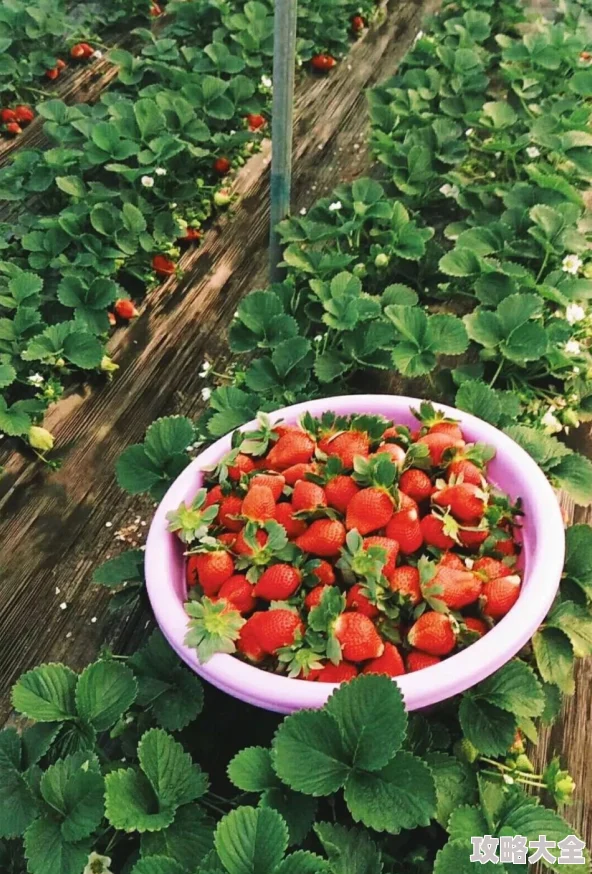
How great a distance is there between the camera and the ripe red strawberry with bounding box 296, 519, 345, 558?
1005mm

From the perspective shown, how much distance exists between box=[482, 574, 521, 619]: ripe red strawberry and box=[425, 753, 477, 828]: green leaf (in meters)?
0.20

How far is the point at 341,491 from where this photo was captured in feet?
3.41

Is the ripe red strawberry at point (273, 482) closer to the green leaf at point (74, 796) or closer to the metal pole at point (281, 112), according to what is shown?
the green leaf at point (74, 796)

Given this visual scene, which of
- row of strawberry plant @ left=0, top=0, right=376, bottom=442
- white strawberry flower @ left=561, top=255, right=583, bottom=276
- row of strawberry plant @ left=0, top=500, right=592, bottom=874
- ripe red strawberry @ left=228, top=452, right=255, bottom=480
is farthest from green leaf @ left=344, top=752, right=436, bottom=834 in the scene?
white strawberry flower @ left=561, top=255, right=583, bottom=276

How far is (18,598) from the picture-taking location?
1.40m

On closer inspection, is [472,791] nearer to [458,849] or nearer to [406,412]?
[458,849]

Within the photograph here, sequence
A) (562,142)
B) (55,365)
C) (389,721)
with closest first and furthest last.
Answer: (389,721)
(55,365)
(562,142)

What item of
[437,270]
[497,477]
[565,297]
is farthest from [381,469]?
[437,270]

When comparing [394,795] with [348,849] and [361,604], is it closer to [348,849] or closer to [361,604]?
[348,849]

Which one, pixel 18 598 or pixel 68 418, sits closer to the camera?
pixel 18 598

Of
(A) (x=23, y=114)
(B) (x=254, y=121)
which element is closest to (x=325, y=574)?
(B) (x=254, y=121)

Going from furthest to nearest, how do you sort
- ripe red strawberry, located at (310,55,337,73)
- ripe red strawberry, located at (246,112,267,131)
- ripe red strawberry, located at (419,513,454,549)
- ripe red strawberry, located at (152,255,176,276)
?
ripe red strawberry, located at (310,55,337,73)
ripe red strawberry, located at (246,112,267,131)
ripe red strawberry, located at (152,255,176,276)
ripe red strawberry, located at (419,513,454,549)

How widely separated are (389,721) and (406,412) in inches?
19.6

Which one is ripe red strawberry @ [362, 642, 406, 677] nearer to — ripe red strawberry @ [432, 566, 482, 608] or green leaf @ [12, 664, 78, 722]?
ripe red strawberry @ [432, 566, 482, 608]
